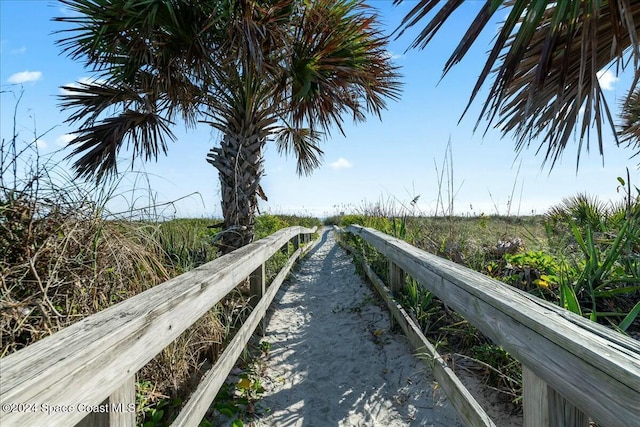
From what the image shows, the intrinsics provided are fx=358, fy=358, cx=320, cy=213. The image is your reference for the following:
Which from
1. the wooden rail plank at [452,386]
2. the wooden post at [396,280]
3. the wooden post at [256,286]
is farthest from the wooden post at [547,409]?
the wooden post at [256,286]

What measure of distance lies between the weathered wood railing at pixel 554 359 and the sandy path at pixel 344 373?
2.05 feet

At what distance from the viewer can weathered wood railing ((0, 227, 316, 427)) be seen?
787mm

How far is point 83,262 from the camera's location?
1.92m

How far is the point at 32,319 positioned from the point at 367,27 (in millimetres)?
5004

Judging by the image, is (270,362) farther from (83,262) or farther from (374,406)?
(83,262)

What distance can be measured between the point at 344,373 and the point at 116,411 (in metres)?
2.16

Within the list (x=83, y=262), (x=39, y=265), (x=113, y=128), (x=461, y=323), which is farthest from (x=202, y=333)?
(x=113, y=128)

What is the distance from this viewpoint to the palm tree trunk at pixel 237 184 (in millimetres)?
4930

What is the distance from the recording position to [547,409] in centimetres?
117

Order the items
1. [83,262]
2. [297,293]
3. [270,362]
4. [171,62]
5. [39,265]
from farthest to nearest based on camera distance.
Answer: [297,293] → [171,62] → [270,362] → [83,262] → [39,265]

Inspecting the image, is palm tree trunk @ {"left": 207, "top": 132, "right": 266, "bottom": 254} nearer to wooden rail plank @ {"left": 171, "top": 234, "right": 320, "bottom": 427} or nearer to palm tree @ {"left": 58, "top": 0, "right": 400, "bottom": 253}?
palm tree @ {"left": 58, "top": 0, "right": 400, "bottom": 253}

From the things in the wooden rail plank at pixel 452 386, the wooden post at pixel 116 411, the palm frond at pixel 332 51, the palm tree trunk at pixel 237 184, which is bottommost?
the wooden rail plank at pixel 452 386

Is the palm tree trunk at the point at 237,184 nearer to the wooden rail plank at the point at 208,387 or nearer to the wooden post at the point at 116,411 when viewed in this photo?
the wooden rail plank at the point at 208,387

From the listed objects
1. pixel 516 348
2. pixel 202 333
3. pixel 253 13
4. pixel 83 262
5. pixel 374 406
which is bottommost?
pixel 374 406
